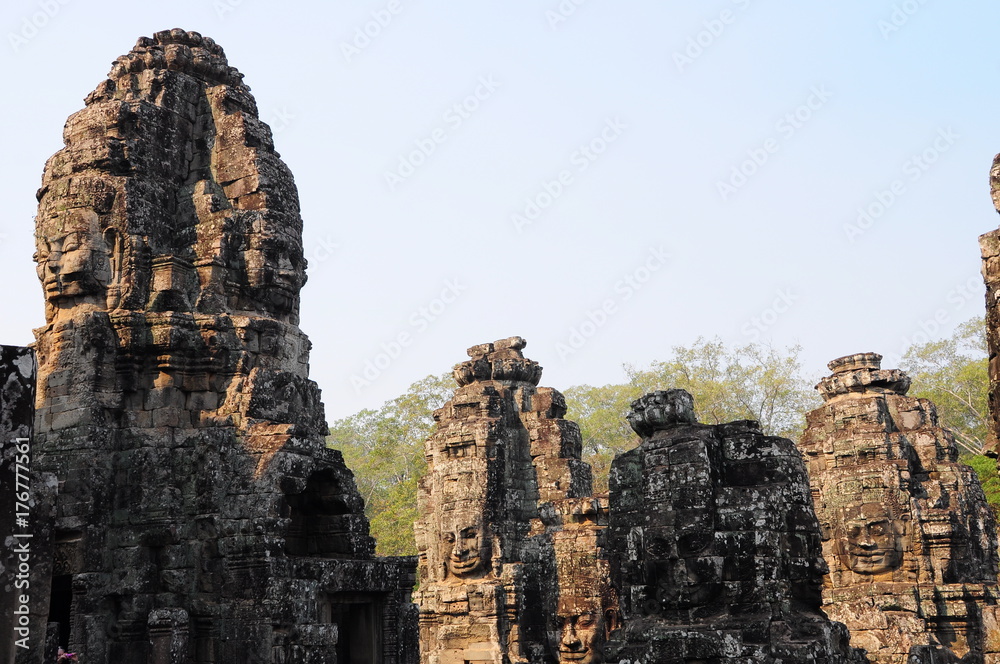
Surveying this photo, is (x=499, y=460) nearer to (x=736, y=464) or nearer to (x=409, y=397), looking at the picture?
(x=736, y=464)

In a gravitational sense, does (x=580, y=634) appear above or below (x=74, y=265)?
below

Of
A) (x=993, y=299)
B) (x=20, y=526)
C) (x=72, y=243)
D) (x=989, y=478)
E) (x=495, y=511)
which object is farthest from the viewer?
(x=989, y=478)

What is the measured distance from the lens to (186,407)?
11852 mm

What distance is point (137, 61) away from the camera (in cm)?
1338

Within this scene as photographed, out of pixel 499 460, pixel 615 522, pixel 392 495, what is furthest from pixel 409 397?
pixel 615 522

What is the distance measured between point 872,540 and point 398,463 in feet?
85.7

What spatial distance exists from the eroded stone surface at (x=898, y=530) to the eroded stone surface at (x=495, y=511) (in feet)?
14.3

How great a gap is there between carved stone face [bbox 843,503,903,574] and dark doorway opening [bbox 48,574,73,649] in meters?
11.0

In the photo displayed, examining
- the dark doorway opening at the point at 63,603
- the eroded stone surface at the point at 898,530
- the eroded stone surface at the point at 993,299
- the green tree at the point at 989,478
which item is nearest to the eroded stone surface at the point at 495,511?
the eroded stone surface at the point at 898,530

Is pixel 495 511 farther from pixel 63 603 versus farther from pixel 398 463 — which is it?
pixel 398 463

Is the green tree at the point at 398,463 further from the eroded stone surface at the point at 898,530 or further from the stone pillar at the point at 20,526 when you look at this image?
the stone pillar at the point at 20,526

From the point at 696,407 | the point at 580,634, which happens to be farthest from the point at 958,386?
the point at 580,634

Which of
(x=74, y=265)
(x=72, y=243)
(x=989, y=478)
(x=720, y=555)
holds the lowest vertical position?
(x=720, y=555)

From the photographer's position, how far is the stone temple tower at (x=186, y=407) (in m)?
10.7
